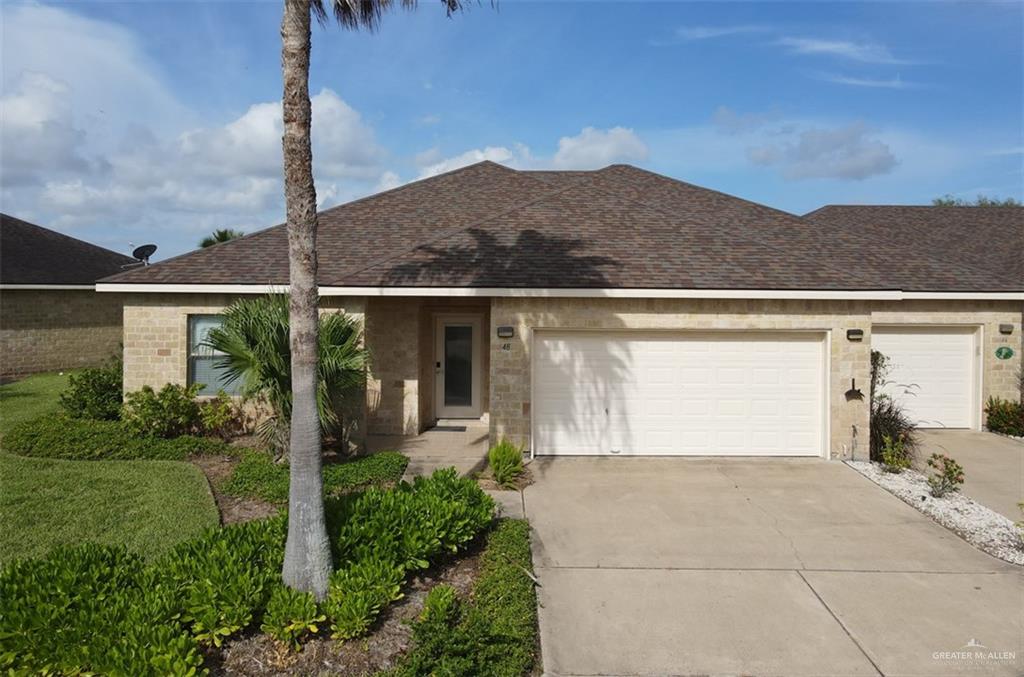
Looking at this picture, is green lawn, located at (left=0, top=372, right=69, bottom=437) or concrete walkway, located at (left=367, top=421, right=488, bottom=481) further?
green lawn, located at (left=0, top=372, right=69, bottom=437)

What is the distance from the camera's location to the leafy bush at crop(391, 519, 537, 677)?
14.1 feet

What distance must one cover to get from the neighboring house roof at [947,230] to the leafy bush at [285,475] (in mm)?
12305

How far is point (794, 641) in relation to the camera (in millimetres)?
4898

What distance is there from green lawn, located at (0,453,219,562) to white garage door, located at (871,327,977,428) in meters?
13.0

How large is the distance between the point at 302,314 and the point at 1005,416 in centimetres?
1385

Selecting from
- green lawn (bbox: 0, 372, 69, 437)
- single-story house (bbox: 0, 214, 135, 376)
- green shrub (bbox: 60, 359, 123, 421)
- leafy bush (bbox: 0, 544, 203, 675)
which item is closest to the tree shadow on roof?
green shrub (bbox: 60, 359, 123, 421)

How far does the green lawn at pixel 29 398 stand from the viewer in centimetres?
1248

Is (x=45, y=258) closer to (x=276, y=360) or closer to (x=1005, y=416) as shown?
(x=276, y=360)

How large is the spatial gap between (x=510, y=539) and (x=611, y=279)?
513cm

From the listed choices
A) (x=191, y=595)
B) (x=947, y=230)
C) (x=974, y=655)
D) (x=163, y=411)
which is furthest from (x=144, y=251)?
(x=947, y=230)

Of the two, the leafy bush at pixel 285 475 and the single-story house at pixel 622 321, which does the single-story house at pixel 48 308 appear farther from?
the leafy bush at pixel 285 475

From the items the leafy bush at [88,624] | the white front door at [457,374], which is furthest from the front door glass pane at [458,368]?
the leafy bush at [88,624]

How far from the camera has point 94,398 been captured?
1163 cm

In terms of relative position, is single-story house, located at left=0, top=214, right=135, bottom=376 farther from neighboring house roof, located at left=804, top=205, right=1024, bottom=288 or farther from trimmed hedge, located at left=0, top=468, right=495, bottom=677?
neighboring house roof, located at left=804, top=205, right=1024, bottom=288
